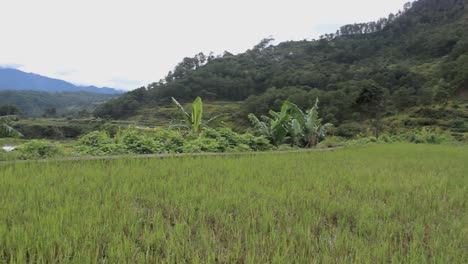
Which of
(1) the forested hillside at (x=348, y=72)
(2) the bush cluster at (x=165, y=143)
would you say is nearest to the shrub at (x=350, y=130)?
(1) the forested hillside at (x=348, y=72)

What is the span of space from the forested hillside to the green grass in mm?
17531

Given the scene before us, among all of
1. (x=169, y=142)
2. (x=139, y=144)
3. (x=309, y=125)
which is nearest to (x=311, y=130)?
(x=309, y=125)

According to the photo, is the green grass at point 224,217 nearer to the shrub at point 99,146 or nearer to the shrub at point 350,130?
the shrub at point 99,146

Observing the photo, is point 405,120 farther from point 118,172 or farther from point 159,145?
point 118,172

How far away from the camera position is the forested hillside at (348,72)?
1305 inches

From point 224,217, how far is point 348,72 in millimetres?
48673

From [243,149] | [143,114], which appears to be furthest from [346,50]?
[243,149]

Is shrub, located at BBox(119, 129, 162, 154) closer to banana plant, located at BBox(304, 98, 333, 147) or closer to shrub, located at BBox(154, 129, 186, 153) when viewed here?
shrub, located at BBox(154, 129, 186, 153)

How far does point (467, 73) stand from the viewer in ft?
103

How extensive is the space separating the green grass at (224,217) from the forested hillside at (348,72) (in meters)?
17.5

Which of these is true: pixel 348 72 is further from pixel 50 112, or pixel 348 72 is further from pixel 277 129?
pixel 50 112

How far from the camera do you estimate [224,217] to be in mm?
2127

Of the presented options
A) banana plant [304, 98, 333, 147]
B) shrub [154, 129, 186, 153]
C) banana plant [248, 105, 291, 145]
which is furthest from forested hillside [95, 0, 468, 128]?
shrub [154, 129, 186, 153]

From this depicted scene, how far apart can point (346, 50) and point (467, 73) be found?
35111 millimetres
